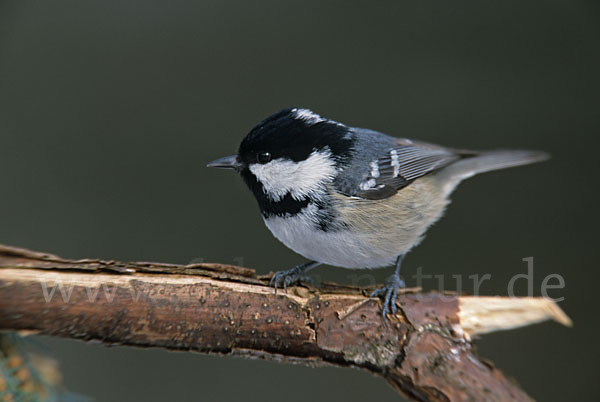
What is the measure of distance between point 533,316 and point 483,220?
97 cm

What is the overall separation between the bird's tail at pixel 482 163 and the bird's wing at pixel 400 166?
0.04 m

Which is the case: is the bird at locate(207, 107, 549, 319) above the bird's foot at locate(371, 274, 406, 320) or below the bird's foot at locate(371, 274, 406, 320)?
Answer: above

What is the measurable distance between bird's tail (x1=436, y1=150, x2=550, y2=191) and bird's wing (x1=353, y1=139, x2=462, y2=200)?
0.15 ft

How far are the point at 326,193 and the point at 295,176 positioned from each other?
0.10 metres

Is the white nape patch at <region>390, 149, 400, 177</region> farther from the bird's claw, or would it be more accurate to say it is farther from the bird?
the bird's claw

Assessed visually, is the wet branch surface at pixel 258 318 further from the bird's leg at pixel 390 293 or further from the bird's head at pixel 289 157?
the bird's head at pixel 289 157

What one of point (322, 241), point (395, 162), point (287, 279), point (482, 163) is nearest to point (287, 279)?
point (287, 279)

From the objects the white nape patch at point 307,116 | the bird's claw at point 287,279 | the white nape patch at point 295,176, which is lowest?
the bird's claw at point 287,279

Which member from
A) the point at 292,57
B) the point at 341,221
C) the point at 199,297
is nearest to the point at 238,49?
the point at 292,57

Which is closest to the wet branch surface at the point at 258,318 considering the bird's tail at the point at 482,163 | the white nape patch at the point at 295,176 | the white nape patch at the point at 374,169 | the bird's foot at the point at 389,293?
the bird's foot at the point at 389,293

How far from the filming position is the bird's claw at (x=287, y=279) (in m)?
1.29

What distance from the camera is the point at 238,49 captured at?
2.17 meters

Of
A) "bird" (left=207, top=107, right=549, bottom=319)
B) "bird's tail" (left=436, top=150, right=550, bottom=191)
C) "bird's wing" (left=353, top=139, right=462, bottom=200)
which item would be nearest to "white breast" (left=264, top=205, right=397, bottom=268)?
"bird" (left=207, top=107, right=549, bottom=319)

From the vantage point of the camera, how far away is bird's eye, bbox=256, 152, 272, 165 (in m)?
1.29
